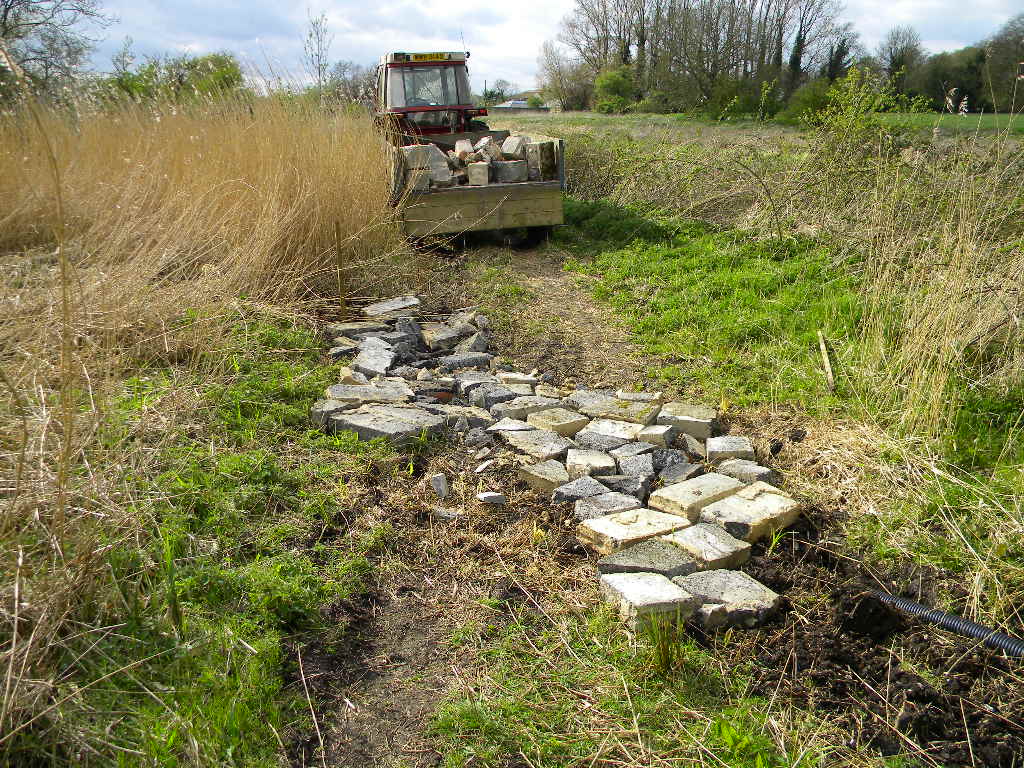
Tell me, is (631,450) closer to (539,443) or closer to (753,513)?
(539,443)

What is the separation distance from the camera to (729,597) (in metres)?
2.51

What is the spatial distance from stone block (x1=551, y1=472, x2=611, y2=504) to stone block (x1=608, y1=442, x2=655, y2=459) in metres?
0.32

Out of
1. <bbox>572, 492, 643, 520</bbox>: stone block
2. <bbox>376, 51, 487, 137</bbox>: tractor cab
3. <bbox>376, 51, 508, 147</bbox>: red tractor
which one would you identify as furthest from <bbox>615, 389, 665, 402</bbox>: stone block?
<bbox>376, 51, 487, 137</bbox>: tractor cab

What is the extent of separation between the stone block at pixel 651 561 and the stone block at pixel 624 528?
0.10m

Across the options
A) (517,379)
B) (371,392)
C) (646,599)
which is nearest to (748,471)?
(646,599)

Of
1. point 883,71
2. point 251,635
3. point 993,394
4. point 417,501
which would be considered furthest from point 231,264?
point 883,71

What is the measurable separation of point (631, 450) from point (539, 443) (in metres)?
0.49

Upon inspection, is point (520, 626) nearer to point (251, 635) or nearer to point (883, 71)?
point (251, 635)

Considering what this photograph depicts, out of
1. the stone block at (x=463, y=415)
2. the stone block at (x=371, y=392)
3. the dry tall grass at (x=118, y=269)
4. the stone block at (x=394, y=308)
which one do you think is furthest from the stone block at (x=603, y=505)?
the stone block at (x=394, y=308)

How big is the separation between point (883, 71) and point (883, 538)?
23.7 feet

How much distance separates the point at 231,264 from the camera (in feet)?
17.9

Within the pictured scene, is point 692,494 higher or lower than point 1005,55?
lower

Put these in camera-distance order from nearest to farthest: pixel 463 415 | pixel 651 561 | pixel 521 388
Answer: pixel 651 561, pixel 463 415, pixel 521 388

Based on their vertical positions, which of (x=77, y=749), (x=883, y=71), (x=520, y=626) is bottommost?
(x=520, y=626)
